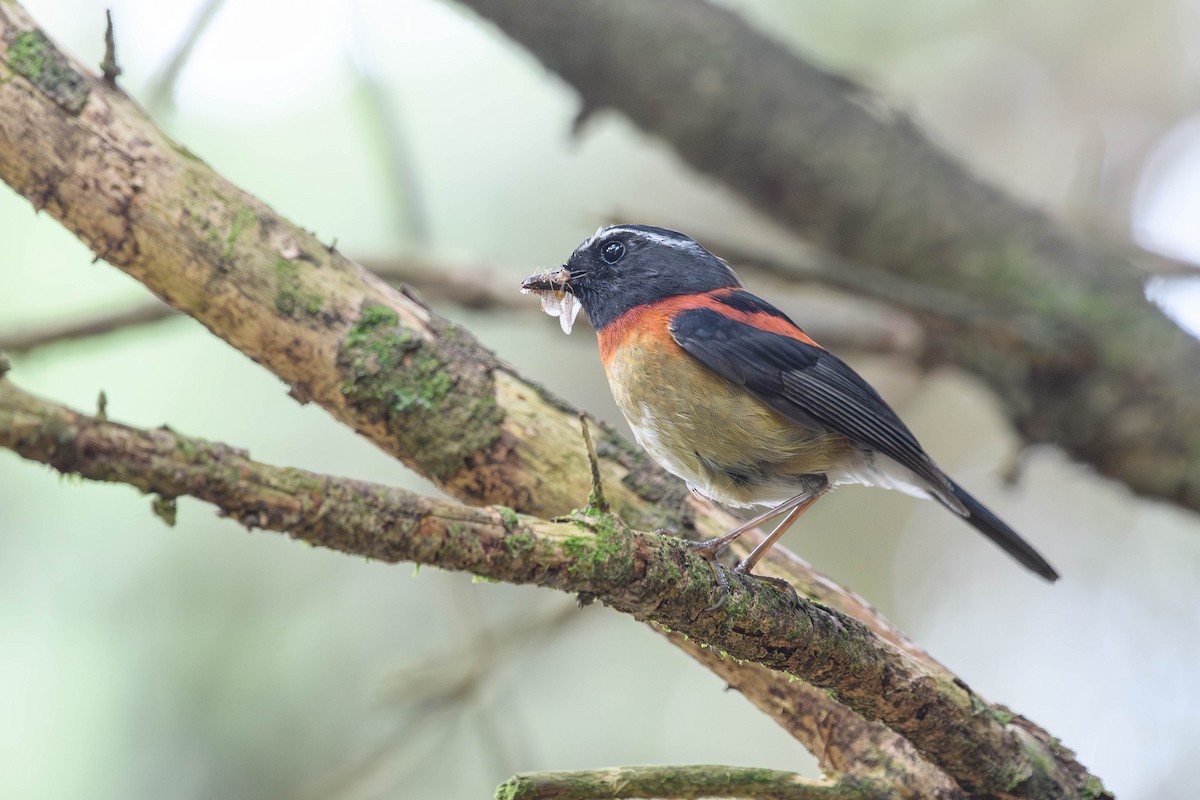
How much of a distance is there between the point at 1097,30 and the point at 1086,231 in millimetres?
5211

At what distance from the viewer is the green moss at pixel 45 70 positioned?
3.02 metres

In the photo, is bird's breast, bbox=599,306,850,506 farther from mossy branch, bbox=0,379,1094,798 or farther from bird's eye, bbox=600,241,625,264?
mossy branch, bbox=0,379,1094,798

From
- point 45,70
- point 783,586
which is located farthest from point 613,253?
point 45,70

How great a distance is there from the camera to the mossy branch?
1579 millimetres

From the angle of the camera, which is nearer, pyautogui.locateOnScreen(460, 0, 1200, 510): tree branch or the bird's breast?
the bird's breast

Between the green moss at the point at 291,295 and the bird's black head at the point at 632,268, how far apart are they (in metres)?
1.12

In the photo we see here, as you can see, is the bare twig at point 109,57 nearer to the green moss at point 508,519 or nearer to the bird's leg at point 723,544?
the green moss at point 508,519

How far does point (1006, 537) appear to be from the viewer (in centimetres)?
375

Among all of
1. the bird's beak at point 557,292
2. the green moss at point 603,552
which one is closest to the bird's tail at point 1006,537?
the bird's beak at point 557,292

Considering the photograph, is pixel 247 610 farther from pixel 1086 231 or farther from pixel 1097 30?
pixel 1097 30

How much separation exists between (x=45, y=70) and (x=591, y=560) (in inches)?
90.5

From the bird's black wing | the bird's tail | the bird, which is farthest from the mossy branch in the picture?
the bird's black wing

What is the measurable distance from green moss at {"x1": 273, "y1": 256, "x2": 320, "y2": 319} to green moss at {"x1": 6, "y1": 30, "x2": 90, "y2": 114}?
75 cm

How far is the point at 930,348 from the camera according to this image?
548 centimetres
